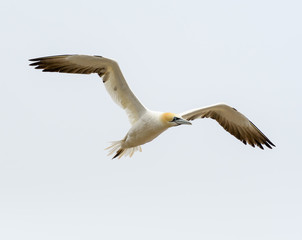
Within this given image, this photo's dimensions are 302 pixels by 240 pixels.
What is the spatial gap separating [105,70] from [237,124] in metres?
3.91

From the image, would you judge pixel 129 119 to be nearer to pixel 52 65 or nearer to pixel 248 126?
pixel 52 65

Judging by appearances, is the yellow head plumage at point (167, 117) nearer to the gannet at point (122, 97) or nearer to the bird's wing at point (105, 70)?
the gannet at point (122, 97)

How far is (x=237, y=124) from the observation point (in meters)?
14.3

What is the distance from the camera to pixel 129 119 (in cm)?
1246

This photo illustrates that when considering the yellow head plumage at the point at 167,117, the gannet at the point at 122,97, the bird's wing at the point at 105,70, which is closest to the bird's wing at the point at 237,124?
the gannet at the point at 122,97

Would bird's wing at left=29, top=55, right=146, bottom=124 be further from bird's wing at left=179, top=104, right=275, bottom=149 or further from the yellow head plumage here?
bird's wing at left=179, top=104, right=275, bottom=149

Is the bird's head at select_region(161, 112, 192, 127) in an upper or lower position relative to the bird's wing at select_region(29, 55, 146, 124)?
lower

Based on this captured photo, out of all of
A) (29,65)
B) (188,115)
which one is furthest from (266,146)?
(29,65)

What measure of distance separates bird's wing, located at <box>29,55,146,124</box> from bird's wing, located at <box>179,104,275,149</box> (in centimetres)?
175

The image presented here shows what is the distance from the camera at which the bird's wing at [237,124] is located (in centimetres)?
1370

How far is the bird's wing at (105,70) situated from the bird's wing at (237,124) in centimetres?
175

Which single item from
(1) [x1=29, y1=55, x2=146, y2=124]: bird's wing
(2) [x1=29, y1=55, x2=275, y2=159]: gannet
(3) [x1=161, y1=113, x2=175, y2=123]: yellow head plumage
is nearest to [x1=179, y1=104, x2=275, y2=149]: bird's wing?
(2) [x1=29, y1=55, x2=275, y2=159]: gannet

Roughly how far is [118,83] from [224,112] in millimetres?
3002

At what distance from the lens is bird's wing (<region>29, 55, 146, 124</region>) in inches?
471
